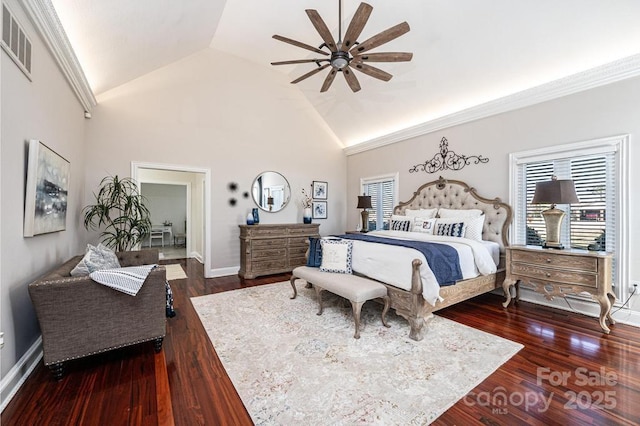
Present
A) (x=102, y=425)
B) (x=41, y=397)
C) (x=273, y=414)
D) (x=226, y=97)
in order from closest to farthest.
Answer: (x=102, y=425), (x=273, y=414), (x=41, y=397), (x=226, y=97)

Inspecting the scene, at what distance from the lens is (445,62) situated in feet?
13.0

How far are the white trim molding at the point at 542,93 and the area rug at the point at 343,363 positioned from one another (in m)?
3.07

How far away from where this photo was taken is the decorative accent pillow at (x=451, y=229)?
12.8 ft

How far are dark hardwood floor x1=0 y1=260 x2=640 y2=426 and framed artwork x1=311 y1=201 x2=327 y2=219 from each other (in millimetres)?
3935

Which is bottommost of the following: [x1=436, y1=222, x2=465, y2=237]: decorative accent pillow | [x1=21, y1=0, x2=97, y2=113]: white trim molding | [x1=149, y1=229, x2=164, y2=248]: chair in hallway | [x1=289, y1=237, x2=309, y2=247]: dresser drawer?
[x1=149, y1=229, x2=164, y2=248]: chair in hallway

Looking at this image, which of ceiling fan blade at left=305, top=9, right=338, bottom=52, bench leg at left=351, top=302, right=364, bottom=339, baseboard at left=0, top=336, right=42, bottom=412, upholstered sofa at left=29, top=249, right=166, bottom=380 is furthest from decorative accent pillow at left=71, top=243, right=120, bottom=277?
ceiling fan blade at left=305, top=9, right=338, bottom=52

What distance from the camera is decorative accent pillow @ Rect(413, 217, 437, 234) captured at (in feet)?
14.0

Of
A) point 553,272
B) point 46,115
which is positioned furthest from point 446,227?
point 46,115

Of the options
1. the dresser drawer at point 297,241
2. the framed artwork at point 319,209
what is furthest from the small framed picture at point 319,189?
the dresser drawer at point 297,241

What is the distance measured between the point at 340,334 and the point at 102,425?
6.02ft

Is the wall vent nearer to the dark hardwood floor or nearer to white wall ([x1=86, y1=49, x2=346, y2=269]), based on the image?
the dark hardwood floor

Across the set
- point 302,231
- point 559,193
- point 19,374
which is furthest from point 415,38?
point 19,374

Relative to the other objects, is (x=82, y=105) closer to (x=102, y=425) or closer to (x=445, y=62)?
(x=102, y=425)

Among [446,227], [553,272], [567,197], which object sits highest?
[567,197]
